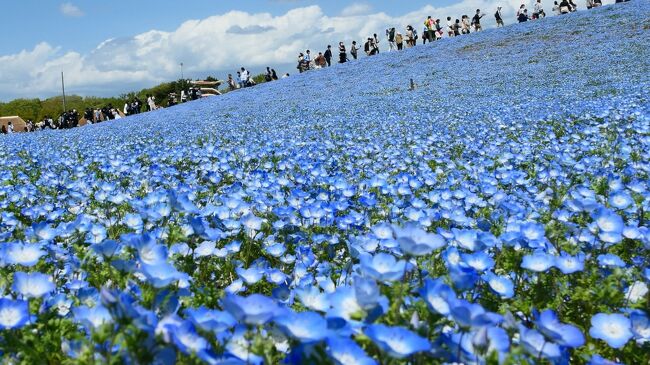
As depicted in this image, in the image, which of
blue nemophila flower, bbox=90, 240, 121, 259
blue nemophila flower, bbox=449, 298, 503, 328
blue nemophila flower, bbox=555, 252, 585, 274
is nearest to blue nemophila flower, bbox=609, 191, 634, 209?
blue nemophila flower, bbox=555, 252, 585, 274

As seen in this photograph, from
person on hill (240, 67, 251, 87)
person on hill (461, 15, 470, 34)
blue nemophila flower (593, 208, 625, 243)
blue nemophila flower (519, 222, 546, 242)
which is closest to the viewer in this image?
blue nemophila flower (519, 222, 546, 242)

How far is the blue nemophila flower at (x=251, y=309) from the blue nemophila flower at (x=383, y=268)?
1.05 ft

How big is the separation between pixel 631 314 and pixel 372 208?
2415 mm

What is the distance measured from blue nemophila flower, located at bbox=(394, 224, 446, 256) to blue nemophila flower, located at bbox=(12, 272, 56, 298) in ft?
3.75

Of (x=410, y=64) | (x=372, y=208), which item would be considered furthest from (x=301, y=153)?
(x=410, y=64)

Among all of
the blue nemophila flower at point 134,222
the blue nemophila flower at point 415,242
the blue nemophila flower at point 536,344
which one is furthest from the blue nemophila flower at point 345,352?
the blue nemophila flower at point 134,222

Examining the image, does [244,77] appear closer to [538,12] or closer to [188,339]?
[538,12]

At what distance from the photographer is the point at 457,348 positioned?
1490mm

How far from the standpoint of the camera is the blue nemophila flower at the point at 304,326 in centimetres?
129

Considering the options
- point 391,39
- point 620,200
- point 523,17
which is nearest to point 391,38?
point 391,39

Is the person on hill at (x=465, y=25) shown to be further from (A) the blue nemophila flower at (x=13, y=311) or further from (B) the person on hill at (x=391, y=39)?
(A) the blue nemophila flower at (x=13, y=311)

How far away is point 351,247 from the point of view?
2.58 meters

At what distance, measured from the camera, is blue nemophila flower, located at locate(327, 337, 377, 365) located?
130cm

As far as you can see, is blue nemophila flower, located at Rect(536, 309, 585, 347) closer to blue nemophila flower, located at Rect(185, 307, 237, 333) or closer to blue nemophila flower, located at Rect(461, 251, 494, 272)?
blue nemophila flower, located at Rect(461, 251, 494, 272)
